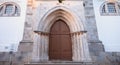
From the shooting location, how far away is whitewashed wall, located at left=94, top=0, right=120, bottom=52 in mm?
5669

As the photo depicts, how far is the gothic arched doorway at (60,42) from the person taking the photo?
18.0 ft

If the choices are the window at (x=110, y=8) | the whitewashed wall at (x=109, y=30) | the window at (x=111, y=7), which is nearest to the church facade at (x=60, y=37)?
the whitewashed wall at (x=109, y=30)

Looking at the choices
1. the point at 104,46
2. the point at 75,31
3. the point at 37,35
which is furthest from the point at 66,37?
the point at 104,46

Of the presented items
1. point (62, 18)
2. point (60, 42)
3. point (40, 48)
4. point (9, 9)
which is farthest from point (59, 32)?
point (9, 9)

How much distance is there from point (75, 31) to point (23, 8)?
265 cm

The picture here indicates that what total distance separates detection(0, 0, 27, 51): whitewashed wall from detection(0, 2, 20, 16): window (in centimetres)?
22

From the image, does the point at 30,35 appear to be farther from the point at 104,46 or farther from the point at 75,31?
the point at 104,46

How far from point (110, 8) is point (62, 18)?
7.91 ft

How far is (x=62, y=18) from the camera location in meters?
5.99

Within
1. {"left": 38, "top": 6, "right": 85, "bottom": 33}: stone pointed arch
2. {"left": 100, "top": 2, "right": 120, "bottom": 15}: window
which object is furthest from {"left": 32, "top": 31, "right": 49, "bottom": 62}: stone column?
{"left": 100, "top": 2, "right": 120, "bottom": 15}: window

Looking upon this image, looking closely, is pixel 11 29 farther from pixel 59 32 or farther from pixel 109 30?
pixel 109 30

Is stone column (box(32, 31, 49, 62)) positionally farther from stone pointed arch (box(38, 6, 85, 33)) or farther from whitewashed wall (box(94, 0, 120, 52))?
whitewashed wall (box(94, 0, 120, 52))

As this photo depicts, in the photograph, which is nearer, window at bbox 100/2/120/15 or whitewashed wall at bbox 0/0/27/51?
whitewashed wall at bbox 0/0/27/51

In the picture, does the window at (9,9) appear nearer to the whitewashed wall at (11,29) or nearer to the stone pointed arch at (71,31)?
the whitewashed wall at (11,29)
